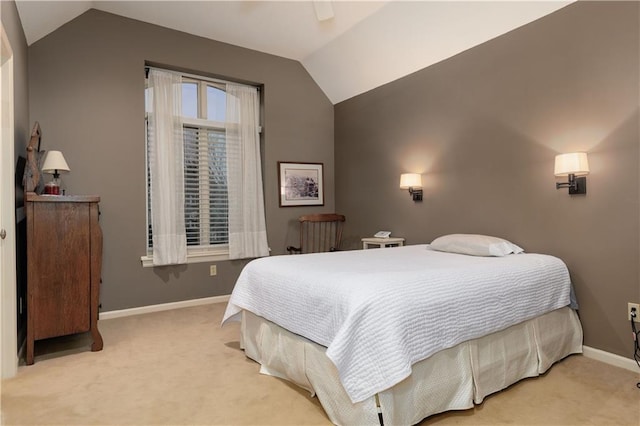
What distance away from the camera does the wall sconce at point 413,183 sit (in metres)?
3.80

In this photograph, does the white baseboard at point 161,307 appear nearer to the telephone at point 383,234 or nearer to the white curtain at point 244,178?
the white curtain at point 244,178

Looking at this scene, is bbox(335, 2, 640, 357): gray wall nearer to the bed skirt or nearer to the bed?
the bed

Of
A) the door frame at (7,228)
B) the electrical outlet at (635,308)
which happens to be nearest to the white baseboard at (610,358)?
the electrical outlet at (635,308)

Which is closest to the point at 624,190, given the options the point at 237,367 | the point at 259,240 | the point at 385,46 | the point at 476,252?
the point at 476,252

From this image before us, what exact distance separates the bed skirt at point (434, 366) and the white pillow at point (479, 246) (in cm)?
50

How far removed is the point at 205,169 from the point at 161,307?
5.18ft

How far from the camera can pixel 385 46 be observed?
3881 mm

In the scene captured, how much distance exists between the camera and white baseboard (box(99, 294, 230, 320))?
3668 mm

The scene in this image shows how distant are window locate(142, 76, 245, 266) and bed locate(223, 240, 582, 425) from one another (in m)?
1.84

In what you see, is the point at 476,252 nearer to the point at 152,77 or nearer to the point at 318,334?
the point at 318,334

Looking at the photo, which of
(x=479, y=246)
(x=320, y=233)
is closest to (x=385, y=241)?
(x=320, y=233)

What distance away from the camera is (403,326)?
166cm

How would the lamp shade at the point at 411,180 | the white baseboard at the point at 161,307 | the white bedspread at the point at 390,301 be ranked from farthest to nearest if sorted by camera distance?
the lamp shade at the point at 411,180 → the white baseboard at the point at 161,307 → the white bedspread at the point at 390,301

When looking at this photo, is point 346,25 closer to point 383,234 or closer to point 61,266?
point 383,234
